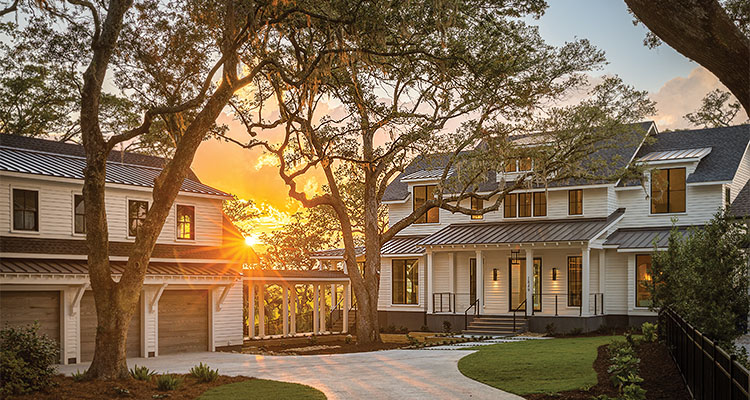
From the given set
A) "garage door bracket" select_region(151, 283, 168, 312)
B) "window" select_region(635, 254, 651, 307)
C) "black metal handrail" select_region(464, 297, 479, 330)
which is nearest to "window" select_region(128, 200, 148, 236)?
"garage door bracket" select_region(151, 283, 168, 312)

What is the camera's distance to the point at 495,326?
97.9 ft

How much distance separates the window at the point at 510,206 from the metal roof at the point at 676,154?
18.8ft

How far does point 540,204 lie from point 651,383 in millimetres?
20367

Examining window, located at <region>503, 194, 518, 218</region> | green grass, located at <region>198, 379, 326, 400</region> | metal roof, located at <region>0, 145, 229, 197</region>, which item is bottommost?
green grass, located at <region>198, 379, 326, 400</region>

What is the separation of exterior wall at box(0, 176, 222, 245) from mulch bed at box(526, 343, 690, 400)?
1382 centimetres

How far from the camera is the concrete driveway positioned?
13.4 m

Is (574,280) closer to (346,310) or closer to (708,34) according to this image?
(346,310)

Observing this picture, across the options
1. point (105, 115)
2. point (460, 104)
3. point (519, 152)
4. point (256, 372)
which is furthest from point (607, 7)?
point (105, 115)

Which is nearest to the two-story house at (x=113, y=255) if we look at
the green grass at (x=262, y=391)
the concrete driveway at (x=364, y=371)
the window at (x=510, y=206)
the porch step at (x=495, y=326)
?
the concrete driveway at (x=364, y=371)

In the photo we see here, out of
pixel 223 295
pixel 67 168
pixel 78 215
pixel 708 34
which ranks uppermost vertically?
pixel 708 34

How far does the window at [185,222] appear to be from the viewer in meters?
24.3

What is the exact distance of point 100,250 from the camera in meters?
14.6

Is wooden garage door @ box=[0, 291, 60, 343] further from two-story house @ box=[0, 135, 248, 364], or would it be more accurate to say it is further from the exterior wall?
the exterior wall

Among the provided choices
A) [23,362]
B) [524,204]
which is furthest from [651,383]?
[524,204]
